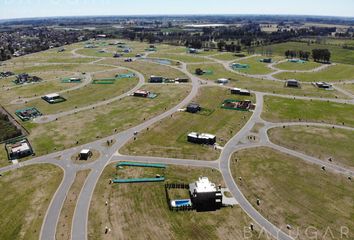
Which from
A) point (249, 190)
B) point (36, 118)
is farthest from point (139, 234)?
point (36, 118)

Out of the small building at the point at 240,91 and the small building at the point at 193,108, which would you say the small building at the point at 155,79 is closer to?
the small building at the point at 240,91

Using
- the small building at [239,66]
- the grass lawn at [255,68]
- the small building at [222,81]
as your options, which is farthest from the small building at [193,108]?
the small building at [239,66]

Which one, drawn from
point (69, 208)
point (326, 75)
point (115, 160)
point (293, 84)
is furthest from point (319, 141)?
point (326, 75)

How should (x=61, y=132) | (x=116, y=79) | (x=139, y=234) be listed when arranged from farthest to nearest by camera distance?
(x=116, y=79) → (x=61, y=132) → (x=139, y=234)

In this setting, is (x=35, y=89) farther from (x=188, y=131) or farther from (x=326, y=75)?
(x=326, y=75)

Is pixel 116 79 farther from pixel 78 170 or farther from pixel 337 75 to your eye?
pixel 337 75

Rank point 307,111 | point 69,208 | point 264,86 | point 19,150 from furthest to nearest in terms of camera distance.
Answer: point 264,86 < point 307,111 < point 19,150 < point 69,208
